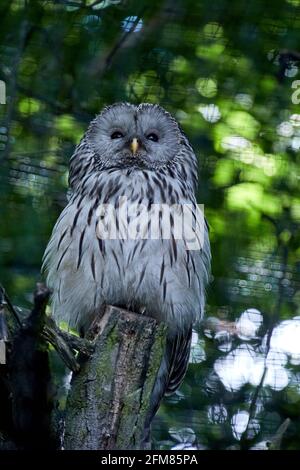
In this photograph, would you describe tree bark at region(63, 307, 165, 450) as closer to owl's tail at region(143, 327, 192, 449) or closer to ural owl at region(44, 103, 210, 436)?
ural owl at region(44, 103, 210, 436)

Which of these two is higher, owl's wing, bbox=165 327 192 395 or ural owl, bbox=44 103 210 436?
ural owl, bbox=44 103 210 436

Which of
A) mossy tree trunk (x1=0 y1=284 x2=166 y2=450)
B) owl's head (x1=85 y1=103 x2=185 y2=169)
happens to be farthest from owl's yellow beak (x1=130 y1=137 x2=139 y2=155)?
mossy tree trunk (x1=0 y1=284 x2=166 y2=450)

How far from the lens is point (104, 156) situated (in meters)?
3.04

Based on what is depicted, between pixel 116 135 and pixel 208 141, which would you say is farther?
pixel 208 141

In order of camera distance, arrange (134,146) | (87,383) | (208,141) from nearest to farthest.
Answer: (87,383) < (134,146) < (208,141)

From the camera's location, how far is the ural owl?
2.75 meters

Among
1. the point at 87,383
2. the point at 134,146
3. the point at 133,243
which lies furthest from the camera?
the point at 134,146

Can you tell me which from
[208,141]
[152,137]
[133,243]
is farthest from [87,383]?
[208,141]

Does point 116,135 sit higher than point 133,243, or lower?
higher

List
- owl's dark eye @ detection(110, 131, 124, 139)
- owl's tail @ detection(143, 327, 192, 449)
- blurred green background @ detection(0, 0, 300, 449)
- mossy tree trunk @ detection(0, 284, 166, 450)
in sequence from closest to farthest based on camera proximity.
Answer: mossy tree trunk @ detection(0, 284, 166, 450), owl's tail @ detection(143, 327, 192, 449), owl's dark eye @ detection(110, 131, 124, 139), blurred green background @ detection(0, 0, 300, 449)

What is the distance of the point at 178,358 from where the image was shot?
9.66 feet

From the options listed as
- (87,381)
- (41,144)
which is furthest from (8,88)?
(87,381)

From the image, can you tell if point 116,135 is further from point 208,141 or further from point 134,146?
point 208,141

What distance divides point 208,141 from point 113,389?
1940mm
